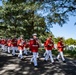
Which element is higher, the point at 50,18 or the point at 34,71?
the point at 50,18

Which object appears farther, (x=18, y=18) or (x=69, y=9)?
(x=18, y=18)

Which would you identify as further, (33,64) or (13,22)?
(13,22)


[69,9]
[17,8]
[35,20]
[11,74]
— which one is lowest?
[11,74]

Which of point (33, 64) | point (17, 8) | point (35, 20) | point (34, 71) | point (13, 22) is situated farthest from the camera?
point (13, 22)

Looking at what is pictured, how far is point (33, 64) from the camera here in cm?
1816

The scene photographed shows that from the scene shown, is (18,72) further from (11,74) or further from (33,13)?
(33,13)

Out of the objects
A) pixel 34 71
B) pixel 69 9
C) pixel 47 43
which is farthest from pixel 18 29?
pixel 34 71

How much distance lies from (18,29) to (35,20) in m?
6.38

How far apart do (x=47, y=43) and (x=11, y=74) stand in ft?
19.1

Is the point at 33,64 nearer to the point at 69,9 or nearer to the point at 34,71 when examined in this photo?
the point at 34,71

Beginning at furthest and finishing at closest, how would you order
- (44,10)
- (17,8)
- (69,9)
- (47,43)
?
(17,8) → (44,10) → (69,9) → (47,43)

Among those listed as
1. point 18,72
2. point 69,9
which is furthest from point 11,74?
point 69,9

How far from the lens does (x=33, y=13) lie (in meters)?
43.6

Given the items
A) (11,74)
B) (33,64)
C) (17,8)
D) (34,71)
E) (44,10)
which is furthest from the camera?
(17,8)
